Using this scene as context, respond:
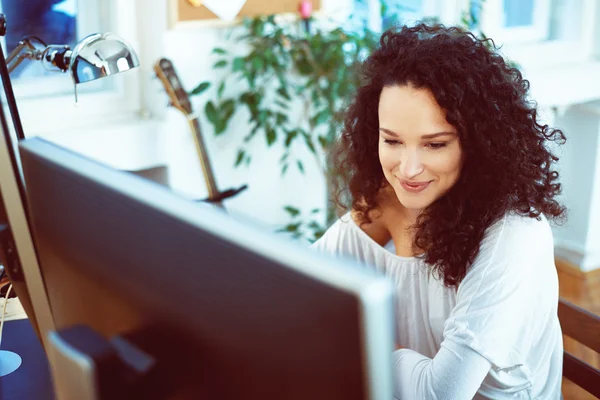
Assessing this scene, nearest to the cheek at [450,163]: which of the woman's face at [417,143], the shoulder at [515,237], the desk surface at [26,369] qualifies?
the woman's face at [417,143]

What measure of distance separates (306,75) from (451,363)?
1624 mm

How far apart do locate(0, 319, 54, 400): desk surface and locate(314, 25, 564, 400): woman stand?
53cm

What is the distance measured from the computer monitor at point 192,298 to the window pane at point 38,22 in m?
1.61

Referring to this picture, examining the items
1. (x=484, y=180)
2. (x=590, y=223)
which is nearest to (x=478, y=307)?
(x=484, y=180)

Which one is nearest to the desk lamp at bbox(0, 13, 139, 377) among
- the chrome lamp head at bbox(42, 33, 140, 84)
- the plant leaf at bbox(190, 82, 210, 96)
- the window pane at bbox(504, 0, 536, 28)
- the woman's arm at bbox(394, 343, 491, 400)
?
the chrome lamp head at bbox(42, 33, 140, 84)

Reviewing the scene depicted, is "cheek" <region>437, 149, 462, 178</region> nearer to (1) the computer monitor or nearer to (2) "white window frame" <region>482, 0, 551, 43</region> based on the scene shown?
Answer: (1) the computer monitor

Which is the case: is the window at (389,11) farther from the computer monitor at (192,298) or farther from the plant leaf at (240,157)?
the computer monitor at (192,298)

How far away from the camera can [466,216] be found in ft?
4.16

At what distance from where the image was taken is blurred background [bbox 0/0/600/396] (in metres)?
2.38

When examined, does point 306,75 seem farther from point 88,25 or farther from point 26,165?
point 26,165

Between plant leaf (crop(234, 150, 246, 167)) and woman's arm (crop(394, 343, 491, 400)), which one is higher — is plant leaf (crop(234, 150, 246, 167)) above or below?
below

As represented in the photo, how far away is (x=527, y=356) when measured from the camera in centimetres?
127

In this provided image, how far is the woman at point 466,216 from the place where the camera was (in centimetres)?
115

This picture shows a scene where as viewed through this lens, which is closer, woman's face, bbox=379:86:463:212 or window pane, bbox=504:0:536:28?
woman's face, bbox=379:86:463:212
